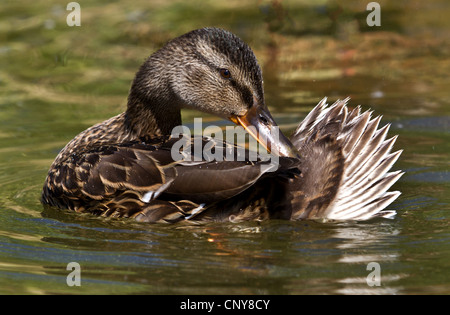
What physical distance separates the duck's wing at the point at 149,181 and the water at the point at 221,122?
140 mm

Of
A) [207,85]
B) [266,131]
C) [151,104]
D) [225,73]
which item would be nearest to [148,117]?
[151,104]

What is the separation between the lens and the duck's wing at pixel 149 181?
6234 mm

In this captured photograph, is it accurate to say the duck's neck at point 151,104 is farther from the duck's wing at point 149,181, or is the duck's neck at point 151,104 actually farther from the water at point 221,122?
the water at point 221,122

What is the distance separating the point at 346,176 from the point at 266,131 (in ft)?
2.45

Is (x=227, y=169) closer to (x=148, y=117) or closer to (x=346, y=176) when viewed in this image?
(x=346, y=176)

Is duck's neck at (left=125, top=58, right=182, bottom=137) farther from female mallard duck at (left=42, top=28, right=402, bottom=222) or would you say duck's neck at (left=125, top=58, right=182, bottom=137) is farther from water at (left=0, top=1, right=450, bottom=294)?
water at (left=0, top=1, right=450, bottom=294)

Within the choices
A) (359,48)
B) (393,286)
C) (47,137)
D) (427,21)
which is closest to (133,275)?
(393,286)

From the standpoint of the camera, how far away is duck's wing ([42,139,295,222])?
→ 6234 mm

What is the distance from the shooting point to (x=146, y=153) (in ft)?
21.7

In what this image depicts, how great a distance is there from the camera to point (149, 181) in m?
6.45
